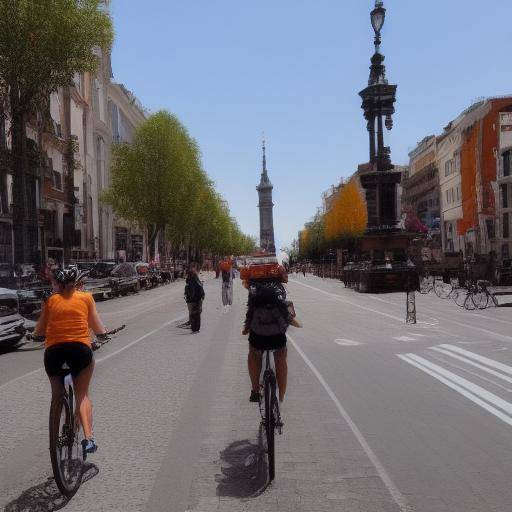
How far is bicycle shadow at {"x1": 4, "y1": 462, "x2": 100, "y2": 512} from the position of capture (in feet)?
15.1

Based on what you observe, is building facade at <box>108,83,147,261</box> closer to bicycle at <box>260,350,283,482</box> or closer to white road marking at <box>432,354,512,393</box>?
white road marking at <box>432,354,512,393</box>

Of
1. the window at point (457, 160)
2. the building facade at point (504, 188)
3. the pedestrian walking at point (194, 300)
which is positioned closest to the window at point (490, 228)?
the building facade at point (504, 188)

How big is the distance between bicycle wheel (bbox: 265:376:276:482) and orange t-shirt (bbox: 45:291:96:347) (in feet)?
4.72

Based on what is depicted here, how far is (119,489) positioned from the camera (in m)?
4.94

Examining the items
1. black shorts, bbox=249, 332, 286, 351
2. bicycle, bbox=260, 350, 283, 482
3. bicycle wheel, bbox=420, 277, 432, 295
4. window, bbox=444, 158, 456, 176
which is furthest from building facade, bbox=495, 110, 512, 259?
bicycle, bbox=260, 350, 283, 482

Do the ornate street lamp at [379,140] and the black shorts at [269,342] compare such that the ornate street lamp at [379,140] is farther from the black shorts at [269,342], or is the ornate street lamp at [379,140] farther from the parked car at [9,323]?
the black shorts at [269,342]

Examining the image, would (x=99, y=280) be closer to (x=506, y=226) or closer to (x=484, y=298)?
(x=484, y=298)

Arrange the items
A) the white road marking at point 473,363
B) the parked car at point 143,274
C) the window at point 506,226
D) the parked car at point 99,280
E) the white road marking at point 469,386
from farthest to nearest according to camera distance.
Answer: the window at point 506,226 < the parked car at point 143,274 < the parked car at point 99,280 < the white road marking at point 473,363 < the white road marking at point 469,386

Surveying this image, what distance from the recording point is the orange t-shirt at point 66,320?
5.16 m

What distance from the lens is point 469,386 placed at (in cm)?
888

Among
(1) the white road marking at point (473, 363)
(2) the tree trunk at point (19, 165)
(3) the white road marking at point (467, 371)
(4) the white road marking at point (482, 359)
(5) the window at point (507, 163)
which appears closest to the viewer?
(3) the white road marking at point (467, 371)

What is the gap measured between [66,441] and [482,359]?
8.04 metres

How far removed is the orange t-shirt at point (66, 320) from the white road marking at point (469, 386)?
180 inches

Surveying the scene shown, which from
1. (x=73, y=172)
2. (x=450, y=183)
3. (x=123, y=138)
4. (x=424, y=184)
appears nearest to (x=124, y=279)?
(x=73, y=172)
